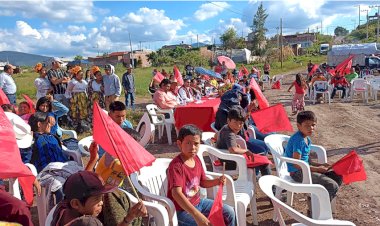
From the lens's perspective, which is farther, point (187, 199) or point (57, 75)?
point (57, 75)

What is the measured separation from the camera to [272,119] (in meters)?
5.01

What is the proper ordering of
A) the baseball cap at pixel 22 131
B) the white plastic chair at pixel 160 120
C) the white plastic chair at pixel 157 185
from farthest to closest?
the white plastic chair at pixel 160 120 < the baseball cap at pixel 22 131 < the white plastic chair at pixel 157 185

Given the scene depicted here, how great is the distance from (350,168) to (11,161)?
3092mm

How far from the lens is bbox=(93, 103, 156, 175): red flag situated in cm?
261

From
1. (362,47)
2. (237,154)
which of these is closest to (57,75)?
(237,154)

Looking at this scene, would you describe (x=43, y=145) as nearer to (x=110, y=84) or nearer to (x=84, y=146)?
(x=84, y=146)

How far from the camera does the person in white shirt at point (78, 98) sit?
846 centimetres

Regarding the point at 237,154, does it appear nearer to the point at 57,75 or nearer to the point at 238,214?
the point at 238,214

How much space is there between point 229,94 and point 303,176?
2585mm

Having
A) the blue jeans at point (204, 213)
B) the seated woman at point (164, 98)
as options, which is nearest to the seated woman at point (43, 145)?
the blue jeans at point (204, 213)

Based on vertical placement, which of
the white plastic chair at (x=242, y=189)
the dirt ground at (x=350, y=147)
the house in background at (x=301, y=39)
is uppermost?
the house in background at (x=301, y=39)

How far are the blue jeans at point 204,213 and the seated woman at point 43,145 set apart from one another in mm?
1670

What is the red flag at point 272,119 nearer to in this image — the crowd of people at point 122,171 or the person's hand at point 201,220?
the crowd of people at point 122,171

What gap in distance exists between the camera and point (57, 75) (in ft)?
28.1
